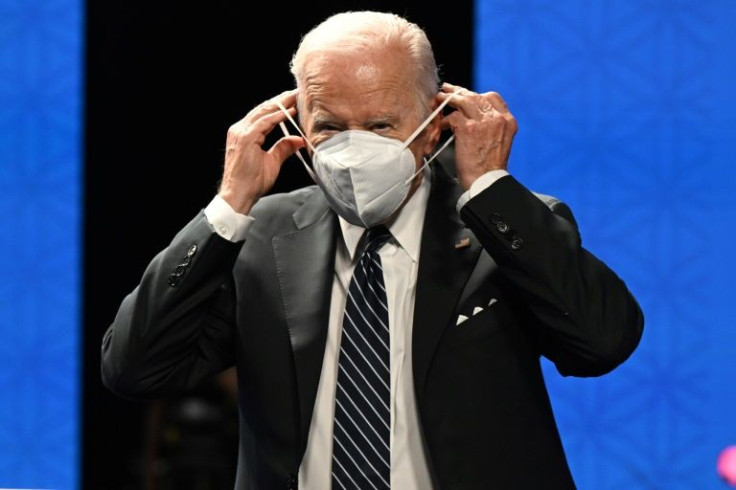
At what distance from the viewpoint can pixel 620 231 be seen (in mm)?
3463

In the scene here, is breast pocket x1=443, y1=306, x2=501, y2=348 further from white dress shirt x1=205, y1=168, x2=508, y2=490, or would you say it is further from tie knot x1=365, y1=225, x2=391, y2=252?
tie knot x1=365, y1=225, x2=391, y2=252

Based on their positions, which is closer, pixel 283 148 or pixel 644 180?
pixel 283 148

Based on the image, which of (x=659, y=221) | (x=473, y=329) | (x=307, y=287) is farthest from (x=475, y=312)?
(x=659, y=221)

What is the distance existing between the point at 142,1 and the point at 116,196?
23.0 inches

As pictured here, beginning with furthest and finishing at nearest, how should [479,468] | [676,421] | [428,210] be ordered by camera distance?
[676,421], [428,210], [479,468]

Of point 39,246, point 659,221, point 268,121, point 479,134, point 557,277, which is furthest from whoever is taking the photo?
point 39,246

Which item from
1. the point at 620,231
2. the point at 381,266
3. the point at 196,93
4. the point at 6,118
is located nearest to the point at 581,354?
the point at 381,266

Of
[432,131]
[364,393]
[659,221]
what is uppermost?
[432,131]

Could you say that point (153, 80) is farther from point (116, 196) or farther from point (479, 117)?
point (479, 117)

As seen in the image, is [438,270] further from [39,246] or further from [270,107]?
[39,246]

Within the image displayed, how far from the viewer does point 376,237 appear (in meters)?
2.00

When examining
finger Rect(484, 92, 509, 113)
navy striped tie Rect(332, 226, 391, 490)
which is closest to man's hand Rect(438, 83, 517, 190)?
finger Rect(484, 92, 509, 113)

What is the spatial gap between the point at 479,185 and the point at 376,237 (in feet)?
0.68

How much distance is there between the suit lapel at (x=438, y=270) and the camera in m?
1.87
